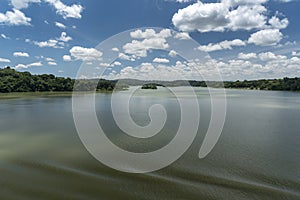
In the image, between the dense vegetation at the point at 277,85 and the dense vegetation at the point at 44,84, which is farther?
the dense vegetation at the point at 277,85

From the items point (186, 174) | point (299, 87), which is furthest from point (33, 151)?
point (299, 87)

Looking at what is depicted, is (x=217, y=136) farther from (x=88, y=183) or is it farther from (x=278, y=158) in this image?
(x=88, y=183)

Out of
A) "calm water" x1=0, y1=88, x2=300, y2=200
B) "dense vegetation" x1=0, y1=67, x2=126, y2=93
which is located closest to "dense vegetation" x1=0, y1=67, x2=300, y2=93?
"dense vegetation" x1=0, y1=67, x2=126, y2=93

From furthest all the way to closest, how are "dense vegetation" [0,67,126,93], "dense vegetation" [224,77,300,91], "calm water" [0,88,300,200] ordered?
"dense vegetation" [224,77,300,91] → "dense vegetation" [0,67,126,93] → "calm water" [0,88,300,200]

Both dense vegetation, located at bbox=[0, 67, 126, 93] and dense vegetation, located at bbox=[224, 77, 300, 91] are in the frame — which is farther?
dense vegetation, located at bbox=[224, 77, 300, 91]

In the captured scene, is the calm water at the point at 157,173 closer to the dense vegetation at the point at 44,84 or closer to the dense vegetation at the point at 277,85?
the dense vegetation at the point at 44,84

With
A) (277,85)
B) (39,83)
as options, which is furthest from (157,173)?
(277,85)

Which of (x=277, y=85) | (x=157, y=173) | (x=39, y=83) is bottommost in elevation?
(x=157, y=173)

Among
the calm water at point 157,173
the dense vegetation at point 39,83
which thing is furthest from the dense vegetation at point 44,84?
the calm water at point 157,173

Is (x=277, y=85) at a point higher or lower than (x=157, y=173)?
higher

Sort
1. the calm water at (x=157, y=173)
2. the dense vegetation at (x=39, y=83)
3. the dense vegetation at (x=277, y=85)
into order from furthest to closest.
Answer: the dense vegetation at (x=277, y=85), the dense vegetation at (x=39, y=83), the calm water at (x=157, y=173)

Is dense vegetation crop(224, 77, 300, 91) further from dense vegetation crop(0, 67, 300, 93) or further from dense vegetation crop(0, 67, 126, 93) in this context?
dense vegetation crop(0, 67, 126, 93)

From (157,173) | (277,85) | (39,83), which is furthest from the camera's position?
(277,85)

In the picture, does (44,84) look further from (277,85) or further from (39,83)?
(277,85)
